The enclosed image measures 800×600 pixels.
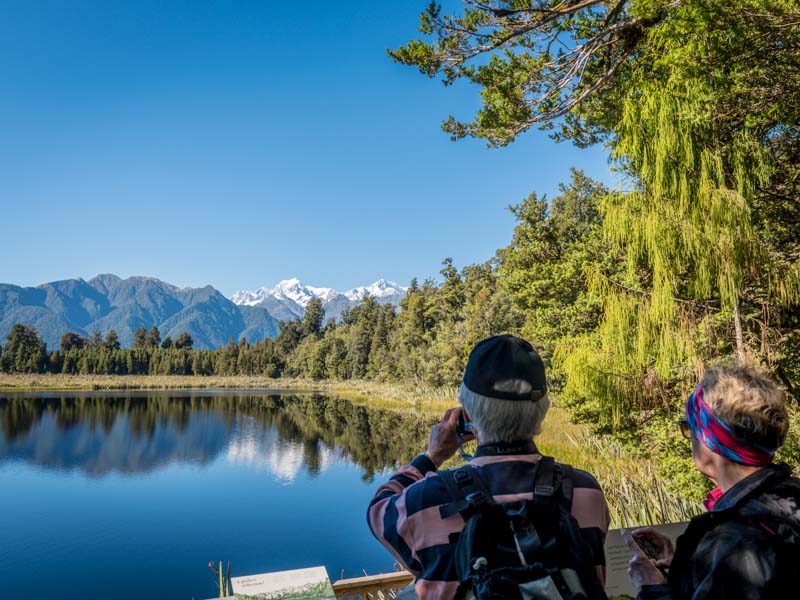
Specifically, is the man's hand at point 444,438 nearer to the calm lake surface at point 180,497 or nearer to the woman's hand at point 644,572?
the woman's hand at point 644,572

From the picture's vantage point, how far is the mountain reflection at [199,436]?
1438cm

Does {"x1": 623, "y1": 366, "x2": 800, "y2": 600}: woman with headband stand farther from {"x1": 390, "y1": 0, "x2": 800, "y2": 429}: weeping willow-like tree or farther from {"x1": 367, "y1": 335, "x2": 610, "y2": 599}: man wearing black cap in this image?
{"x1": 390, "y1": 0, "x2": 800, "y2": 429}: weeping willow-like tree

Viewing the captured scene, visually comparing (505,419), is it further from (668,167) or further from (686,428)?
(668,167)

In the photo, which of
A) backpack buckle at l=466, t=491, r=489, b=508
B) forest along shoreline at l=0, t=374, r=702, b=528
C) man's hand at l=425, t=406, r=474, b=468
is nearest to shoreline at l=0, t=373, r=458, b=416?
forest along shoreline at l=0, t=374, r=702, b=528

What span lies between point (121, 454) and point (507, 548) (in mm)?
16834

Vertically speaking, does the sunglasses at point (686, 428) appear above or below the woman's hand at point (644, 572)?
above

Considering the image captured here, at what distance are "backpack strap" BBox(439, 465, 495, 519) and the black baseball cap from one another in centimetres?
15

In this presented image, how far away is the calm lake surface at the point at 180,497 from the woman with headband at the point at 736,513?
6.13 m

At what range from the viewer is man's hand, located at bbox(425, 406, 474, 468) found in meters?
1.12

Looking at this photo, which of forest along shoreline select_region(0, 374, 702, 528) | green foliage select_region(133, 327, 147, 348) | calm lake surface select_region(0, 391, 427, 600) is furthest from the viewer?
green foliage select_region(133, 327, 147, 348)

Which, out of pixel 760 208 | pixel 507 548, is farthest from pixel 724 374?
pixel 760 208

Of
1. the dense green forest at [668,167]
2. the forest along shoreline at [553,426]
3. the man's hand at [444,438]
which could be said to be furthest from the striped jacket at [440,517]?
the forest along shoreline at [553,426]

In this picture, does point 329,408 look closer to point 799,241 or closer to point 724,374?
point 799,241

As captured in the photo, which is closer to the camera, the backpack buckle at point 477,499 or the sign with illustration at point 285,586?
the backpack buckle at point 477,499
